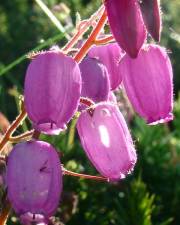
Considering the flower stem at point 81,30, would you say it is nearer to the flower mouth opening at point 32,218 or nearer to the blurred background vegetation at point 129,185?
the flower mouth opening at point 32,218

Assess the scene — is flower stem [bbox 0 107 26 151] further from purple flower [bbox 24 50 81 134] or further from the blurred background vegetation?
the blurred background vegetation

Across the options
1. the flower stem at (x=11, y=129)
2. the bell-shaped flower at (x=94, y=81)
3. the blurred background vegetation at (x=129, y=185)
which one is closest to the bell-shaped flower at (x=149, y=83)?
the bell-shaped flower at (x=94, y=81)

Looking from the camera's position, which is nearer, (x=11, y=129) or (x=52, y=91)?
(x=52, y=91)

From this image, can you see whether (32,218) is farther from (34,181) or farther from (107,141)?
(107,141)

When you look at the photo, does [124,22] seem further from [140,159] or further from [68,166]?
[140,159]

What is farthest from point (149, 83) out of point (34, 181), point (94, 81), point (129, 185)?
point (129, 185)

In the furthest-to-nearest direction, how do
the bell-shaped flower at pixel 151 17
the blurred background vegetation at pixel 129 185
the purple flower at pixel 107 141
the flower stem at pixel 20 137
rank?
the blurred background vegetation at pixel 129 185 → the flower stem at pixel 20 137 → the purple flower at pixel 107 141 → the bell-shaped flower at pixel 151 17
